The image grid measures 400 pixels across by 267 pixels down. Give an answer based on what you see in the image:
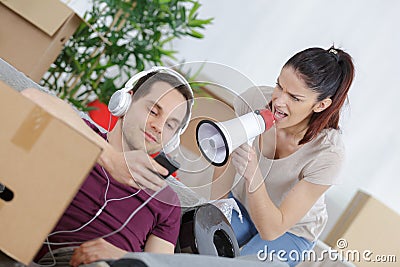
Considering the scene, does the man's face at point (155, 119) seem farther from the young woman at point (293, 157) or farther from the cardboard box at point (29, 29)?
the cardboard box at point (29, 29)

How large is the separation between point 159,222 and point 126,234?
0.12 meters

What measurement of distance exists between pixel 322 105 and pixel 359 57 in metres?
1.76

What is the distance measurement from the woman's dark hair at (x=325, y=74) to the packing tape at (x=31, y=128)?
77 centimetres

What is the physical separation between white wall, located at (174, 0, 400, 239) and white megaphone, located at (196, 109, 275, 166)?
6.20 ft

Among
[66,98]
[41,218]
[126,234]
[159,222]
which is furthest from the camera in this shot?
[66,98]

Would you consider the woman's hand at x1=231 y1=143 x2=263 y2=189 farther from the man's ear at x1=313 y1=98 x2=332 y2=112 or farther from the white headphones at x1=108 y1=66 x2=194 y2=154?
the man's ear at x1=313 y1=98 x2=332 y2=112

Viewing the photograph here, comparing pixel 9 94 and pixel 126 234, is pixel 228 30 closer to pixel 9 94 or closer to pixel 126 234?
pixel 126 234

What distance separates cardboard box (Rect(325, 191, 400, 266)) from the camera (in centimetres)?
303

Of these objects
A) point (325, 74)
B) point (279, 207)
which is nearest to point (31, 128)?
point (325, 74)

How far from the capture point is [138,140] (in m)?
1.17

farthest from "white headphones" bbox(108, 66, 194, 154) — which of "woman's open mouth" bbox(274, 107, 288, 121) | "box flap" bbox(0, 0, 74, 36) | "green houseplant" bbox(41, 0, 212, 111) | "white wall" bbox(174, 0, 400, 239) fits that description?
"white wall" bbox(174, 0, 400, 239)

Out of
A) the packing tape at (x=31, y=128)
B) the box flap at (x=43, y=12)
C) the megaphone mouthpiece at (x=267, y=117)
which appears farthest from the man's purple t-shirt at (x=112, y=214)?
the box flap at (x=43, y=12)

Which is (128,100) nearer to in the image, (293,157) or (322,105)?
(322,105)

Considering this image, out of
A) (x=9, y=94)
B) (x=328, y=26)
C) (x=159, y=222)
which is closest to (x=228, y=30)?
(x=328, y=26)
